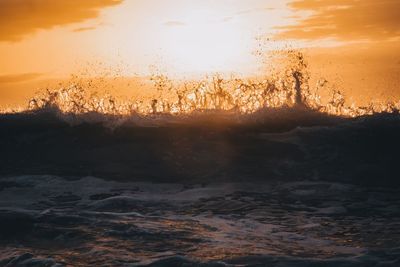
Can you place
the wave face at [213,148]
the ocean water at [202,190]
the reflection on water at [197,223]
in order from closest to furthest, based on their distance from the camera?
the reflection on water at [197,223] → the ocean water at [202,190] → the wave face at [213,148]

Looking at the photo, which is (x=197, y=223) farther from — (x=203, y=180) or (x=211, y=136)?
(x=211, y=136)

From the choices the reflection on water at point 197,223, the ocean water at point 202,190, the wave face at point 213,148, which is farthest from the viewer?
the wave face at point 213,148

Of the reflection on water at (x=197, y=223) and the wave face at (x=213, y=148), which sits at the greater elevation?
the wave face at (x=213, y=148)

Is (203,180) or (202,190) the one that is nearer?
(202,190)

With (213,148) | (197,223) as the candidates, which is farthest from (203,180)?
(197,223)

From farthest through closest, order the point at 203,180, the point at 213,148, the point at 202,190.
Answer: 1. the point at 213,148
2. the point at 203,180
3. the point at 202,190

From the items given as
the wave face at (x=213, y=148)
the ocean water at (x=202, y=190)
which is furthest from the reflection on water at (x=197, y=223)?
the wave face at (x=213, y=148)

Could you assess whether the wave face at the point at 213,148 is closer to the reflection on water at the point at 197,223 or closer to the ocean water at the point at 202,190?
the ocean water at the point at 202,190

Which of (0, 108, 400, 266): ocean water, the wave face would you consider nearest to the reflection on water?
(0, 108, 400, 266): ocean water

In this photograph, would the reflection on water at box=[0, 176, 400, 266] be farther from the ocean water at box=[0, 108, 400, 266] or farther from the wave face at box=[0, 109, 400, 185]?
the wave face at box=[0, 109, 400, 185]

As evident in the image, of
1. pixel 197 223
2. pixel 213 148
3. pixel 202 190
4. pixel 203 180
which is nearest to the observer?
pixel 197 223

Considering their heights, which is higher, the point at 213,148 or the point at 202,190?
the point at 213,148

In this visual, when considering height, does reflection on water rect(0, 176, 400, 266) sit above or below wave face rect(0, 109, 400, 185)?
below

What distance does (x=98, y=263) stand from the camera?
526cm
